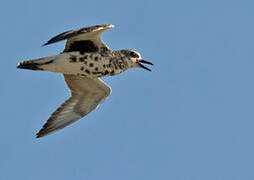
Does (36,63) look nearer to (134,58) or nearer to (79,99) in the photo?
(79,99)

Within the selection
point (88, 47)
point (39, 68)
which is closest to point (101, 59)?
point (88, 47)

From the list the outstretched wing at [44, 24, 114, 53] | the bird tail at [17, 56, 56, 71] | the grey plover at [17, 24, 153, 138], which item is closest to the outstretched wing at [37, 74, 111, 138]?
the grey plover at [17, 24, 153, 138]

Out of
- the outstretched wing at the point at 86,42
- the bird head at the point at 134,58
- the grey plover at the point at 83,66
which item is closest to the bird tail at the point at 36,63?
the grey plover at the point at 83,66

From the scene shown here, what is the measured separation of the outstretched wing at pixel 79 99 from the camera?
18031mm

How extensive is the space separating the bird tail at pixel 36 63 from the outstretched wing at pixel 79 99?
6.24ft

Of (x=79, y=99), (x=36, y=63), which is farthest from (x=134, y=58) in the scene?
(x=36, y=63)

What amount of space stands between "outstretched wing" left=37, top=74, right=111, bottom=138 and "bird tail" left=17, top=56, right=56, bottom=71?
6.24 ft

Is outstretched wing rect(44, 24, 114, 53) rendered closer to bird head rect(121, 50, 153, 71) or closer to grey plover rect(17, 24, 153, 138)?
grey plover rect(17, 24, 153, 138)

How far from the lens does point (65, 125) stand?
1780 cm

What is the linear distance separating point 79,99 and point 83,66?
213 cm

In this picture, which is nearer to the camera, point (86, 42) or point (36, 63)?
point (36, 63)

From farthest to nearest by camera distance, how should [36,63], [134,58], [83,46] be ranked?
[134,58] < [83,46] < [36,63]

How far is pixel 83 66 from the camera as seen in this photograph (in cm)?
1658

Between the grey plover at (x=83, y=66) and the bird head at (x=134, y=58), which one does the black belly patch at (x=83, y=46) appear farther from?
the bird head at (x=134, y=58)
